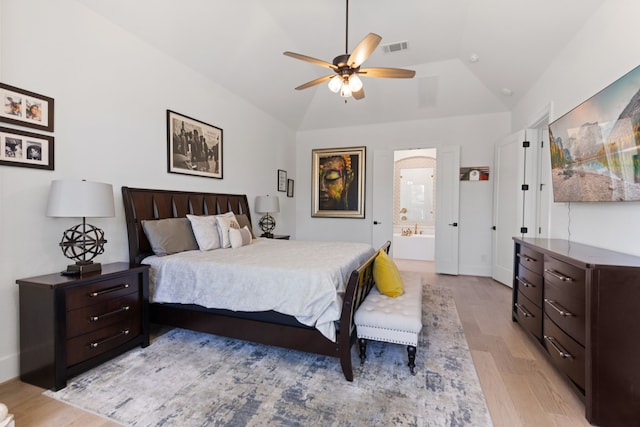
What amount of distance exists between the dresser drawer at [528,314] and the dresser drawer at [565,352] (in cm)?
15

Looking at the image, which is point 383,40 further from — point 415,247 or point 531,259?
point 415,247

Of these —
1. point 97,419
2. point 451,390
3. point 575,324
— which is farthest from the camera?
point 451,390

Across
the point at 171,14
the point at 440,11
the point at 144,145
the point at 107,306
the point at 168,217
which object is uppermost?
the point at 440,11

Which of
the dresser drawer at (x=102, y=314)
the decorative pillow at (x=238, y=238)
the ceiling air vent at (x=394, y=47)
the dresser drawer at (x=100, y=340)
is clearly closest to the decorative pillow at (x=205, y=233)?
the decorative pillow at (x=238, y=238)

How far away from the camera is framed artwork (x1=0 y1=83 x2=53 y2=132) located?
2049 millimetres

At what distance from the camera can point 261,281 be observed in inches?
89.5

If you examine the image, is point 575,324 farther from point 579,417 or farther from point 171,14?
point 171,14

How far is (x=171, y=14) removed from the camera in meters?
2.92

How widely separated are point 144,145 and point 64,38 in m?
1.03

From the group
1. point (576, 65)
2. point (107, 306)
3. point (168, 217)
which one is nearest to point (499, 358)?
point (576, 65)

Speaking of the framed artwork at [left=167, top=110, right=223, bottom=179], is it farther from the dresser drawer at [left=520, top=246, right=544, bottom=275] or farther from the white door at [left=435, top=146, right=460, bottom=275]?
the white door at [left=435, top=146, right=460, bottom=275]

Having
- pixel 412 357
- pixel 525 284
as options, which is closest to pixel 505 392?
pixel 412 357

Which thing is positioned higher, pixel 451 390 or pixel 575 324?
pixel 575 324

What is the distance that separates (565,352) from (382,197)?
414 centimetres
